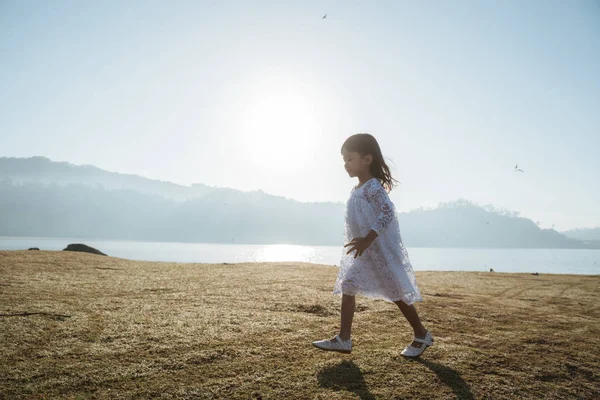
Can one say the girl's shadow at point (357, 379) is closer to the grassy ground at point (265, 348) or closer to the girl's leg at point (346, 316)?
the grassy ground at point (265, 348)

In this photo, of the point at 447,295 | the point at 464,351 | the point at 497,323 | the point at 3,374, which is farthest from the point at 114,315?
the point at 447,295

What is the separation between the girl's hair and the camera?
11.5 feet

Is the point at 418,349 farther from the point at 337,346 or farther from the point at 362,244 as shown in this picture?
the point at 362,244

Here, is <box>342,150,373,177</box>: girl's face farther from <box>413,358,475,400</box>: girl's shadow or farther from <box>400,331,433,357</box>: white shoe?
<box>413,358,475,400</box>: girl's shadow

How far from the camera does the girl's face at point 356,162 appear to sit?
3.51 m

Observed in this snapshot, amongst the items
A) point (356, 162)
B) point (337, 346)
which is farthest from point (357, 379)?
point (356, 162)

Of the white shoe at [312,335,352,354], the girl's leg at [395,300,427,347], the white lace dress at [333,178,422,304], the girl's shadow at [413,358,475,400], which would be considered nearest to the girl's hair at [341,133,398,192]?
the white lace dress at [333,178,422,304]

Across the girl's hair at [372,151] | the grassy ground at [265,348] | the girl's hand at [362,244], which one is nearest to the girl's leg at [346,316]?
the grassy ground at [265,348]

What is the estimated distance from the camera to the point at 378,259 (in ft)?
10.7

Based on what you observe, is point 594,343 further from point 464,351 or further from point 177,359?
point 177,359

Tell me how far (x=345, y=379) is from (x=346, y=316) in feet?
2.44

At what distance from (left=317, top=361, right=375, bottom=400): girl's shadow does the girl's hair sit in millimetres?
1752

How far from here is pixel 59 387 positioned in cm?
211

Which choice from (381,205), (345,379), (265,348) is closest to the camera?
(345,379)
